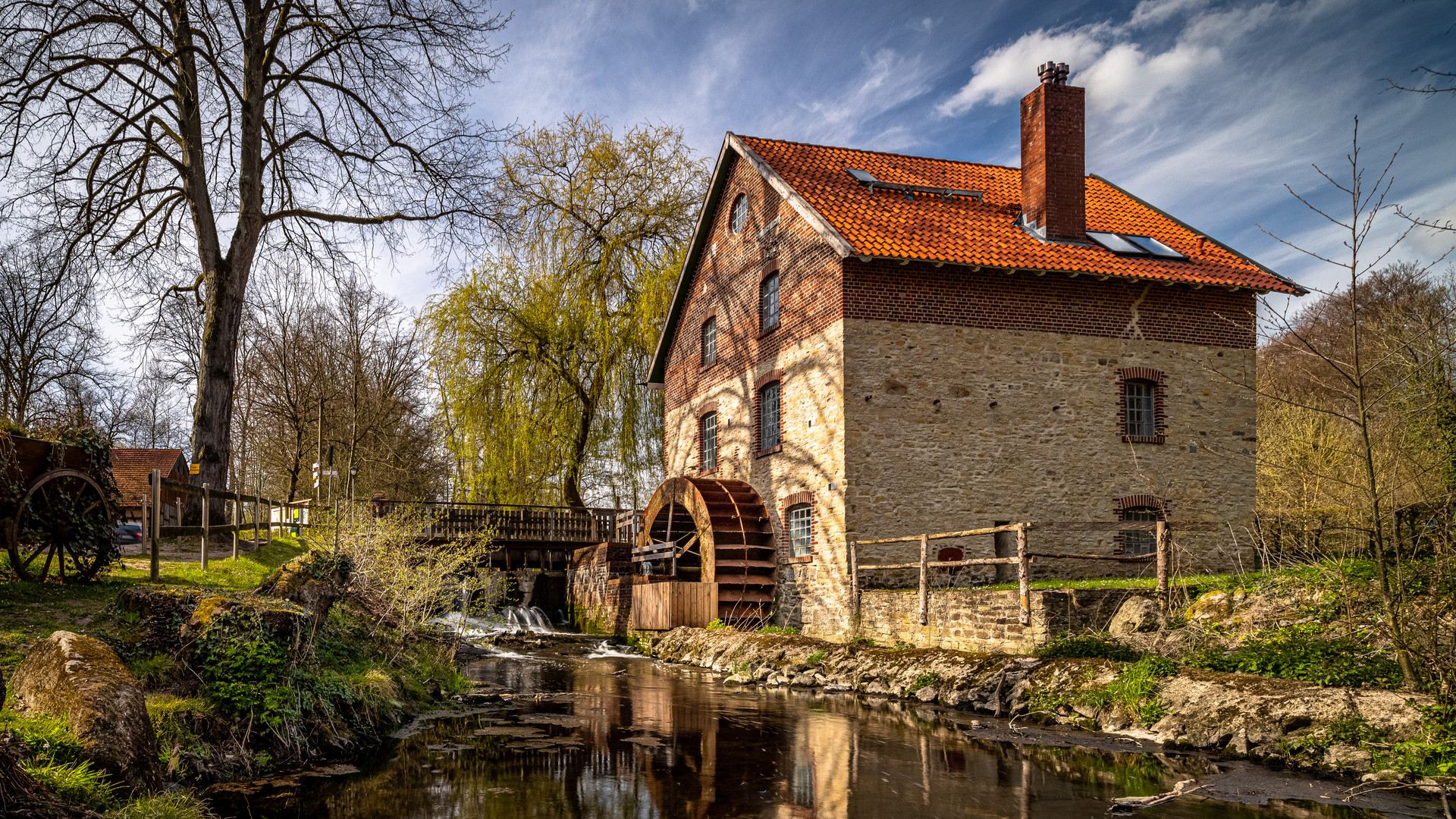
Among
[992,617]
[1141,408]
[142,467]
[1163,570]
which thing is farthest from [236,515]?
[142,467]

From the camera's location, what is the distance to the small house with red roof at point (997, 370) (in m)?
15.3

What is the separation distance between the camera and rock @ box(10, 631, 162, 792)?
500cm

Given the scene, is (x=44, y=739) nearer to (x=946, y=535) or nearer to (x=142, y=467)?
(x=946, y=535)

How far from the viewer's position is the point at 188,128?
48.9 ft

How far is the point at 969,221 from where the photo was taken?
17000mm

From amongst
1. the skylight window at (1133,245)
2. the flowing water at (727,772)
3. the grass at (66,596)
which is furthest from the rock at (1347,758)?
the skylight window at (1133,245)

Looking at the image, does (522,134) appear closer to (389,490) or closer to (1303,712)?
(389,490)

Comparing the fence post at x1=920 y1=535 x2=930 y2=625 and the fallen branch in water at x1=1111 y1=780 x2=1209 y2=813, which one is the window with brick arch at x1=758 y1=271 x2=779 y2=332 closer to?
the fence post at x1=920 y1=535 x2=930 y2=625

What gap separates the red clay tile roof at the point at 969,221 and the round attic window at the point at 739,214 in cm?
118

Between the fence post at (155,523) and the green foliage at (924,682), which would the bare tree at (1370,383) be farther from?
the fence post at (155,523)

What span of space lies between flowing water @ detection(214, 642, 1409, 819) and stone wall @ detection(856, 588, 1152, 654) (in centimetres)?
138

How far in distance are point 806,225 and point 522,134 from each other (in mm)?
10695

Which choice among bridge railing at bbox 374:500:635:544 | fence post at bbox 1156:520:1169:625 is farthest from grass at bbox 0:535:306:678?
bridge railing at bbox 374:500:635:544

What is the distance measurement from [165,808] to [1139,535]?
1488cm
